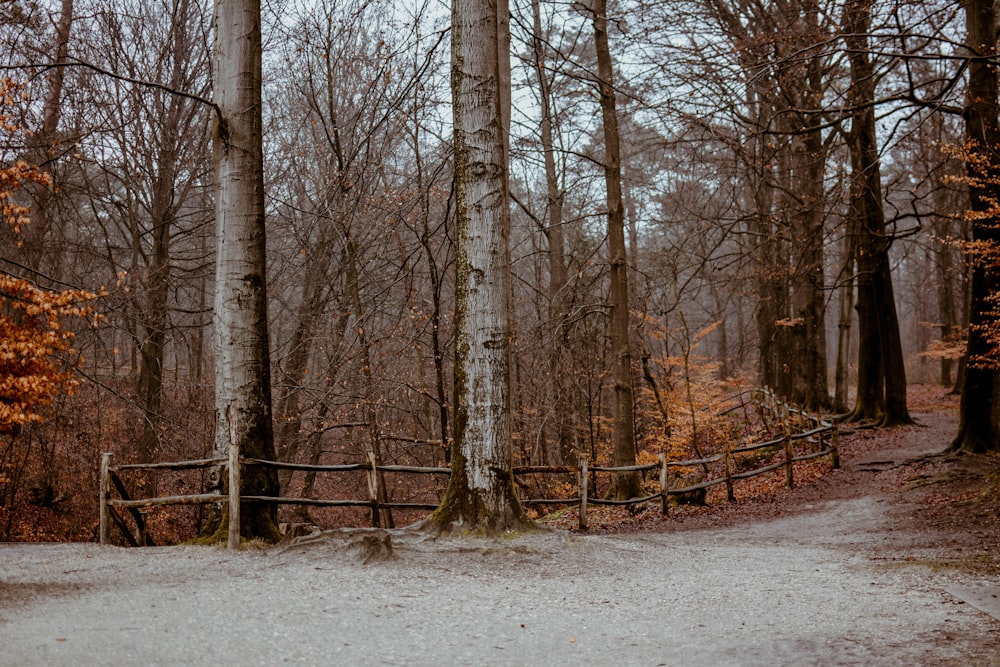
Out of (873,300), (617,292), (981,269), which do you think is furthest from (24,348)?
(873,300)

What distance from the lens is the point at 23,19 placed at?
11.2 meters

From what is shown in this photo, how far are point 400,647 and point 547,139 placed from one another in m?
13.3

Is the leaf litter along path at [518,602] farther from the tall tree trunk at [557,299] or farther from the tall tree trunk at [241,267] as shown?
the tall tree trunk at [557,299]

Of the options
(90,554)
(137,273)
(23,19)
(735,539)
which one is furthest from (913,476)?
(23,19)

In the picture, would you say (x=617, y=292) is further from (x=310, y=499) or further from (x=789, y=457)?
(x=310, y=499)

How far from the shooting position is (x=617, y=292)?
1269 cm

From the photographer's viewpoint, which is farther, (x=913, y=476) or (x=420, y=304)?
(x=420, y=304)

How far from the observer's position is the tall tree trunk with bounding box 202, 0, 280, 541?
809 centimetres

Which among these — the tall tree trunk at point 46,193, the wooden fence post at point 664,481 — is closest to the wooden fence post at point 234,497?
the wooden fence post at point 664,481

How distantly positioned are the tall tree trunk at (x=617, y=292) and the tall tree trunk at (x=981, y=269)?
199 inches

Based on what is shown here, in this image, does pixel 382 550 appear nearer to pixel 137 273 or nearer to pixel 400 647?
pixel 400 647

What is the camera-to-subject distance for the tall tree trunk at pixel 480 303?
24.9ft

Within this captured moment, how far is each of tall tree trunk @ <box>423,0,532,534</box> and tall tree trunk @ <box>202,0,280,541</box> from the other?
2.01 meters

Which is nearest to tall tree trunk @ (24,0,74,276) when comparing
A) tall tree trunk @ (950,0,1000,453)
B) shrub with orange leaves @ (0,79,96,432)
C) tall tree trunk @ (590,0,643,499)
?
shrub with orange leaves @ (0,79,96,432)
